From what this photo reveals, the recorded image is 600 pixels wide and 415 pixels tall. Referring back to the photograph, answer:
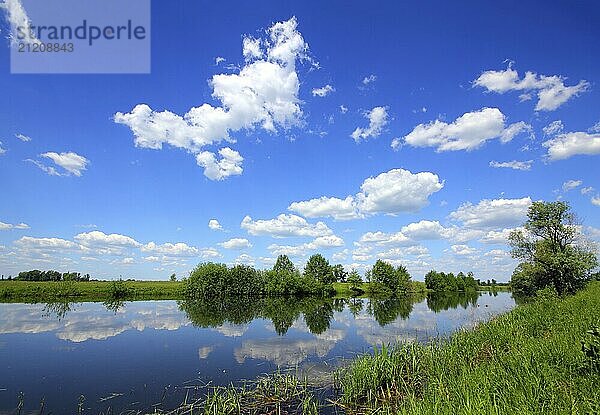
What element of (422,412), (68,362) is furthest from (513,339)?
(68,362)

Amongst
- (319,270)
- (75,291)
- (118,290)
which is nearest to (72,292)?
(75,291)

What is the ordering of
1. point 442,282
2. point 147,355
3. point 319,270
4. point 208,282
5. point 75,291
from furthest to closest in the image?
1. point 442,282
2. point 319,270
3. point 208,282
4. point 75,291
5. point 147,355

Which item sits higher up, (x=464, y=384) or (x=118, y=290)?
(x=464, y=384)

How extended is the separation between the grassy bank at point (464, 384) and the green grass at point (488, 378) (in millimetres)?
20

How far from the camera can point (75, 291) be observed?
67938mm

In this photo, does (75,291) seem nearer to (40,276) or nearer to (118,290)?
(118,290)

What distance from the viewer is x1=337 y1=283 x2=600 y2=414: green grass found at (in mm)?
6582

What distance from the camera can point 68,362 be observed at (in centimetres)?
1828

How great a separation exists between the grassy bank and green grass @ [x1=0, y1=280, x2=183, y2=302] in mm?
63498

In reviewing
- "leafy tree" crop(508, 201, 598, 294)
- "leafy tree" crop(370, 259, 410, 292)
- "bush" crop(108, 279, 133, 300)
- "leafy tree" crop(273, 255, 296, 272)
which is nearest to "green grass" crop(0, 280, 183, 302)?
"bush" crop(108, 279, 133, 300)

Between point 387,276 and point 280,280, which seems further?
point 387,276

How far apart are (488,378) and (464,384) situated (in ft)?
2.18

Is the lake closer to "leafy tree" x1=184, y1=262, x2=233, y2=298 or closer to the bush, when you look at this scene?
the bush

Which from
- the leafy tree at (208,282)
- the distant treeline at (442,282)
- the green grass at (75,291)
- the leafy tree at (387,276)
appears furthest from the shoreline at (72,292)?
the distant treeline at (442,282)
